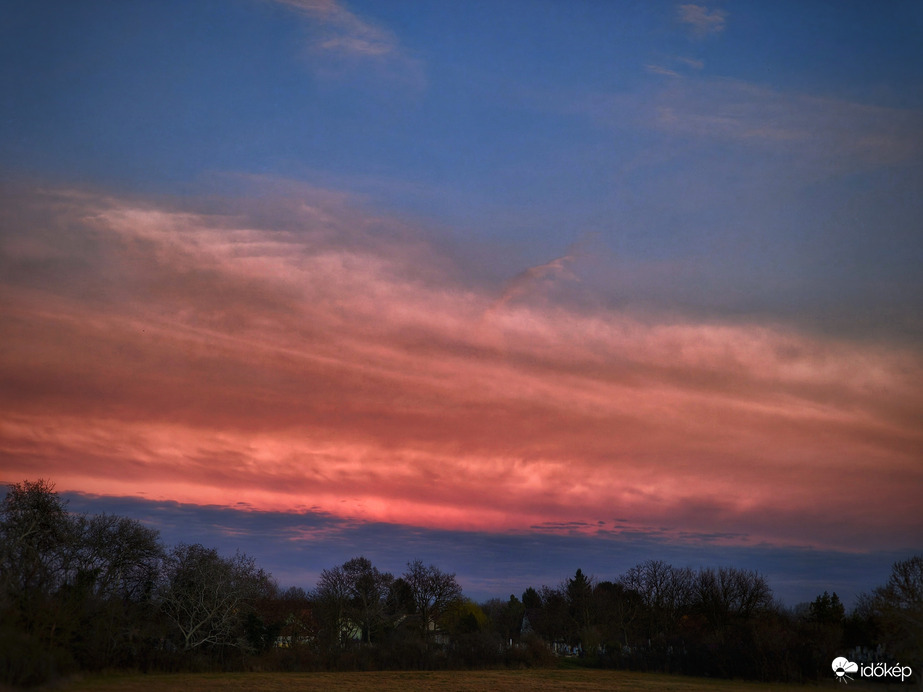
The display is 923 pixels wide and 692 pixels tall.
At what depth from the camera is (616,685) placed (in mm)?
46031

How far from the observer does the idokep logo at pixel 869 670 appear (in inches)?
1501

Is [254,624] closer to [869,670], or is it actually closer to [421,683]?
[421,683]

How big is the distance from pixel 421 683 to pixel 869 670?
27476 mm

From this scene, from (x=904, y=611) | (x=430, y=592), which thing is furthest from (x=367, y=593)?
(x=904, y=611)

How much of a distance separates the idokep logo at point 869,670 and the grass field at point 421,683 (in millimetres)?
912

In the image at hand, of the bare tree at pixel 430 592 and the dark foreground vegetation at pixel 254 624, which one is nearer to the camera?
the dark foreground vegetation at pixel 254 624

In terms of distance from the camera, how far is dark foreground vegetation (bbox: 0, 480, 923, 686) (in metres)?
38.8

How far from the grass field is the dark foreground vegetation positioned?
9.55 feet

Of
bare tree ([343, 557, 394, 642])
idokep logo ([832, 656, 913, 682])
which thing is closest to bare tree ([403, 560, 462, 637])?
bare tree ([343, 557, 394, 642])

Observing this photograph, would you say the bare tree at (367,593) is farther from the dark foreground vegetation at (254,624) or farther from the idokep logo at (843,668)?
the idokep logo at (843,668)

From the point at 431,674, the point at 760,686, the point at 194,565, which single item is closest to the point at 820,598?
the point at 760,686

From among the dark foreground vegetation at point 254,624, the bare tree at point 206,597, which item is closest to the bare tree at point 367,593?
the dark foreground vegetation at point 254,624

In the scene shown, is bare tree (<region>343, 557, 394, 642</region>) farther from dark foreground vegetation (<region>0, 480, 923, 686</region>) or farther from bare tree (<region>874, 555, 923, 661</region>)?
bare tree (<region>874, 555, 923, 661</region>)

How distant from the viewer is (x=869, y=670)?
44781 millimetres
